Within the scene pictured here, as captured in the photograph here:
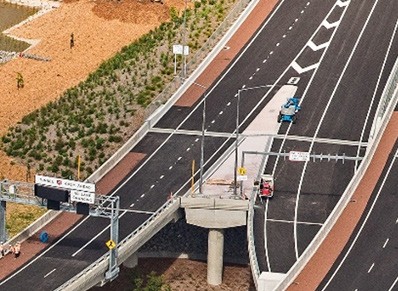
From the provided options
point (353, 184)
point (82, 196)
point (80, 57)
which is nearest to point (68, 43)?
point (80, 57)

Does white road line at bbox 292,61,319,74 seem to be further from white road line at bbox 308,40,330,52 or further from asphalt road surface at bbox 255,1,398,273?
white road line at bbox 308,40,330,52

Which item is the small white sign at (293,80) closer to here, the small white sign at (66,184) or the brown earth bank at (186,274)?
the brown earth bank at (186,274)

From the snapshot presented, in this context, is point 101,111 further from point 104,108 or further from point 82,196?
point 82,196

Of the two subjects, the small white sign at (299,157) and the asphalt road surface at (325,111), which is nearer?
the asphalt road surface at (325,111)

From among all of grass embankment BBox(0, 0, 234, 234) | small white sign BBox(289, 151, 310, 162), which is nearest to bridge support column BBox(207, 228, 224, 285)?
small white sign BBox(289, 151, 310, 162)

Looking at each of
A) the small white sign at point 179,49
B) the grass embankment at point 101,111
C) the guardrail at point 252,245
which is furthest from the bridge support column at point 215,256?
the small white sign at point 179,49

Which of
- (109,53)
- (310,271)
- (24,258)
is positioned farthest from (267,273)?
(109,53)

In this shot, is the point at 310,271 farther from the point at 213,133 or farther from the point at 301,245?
the point at 213,133
